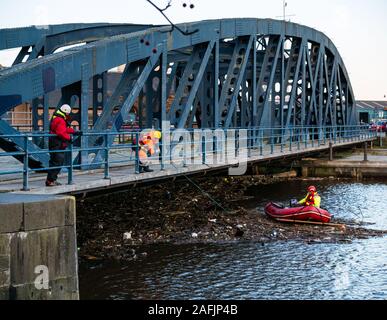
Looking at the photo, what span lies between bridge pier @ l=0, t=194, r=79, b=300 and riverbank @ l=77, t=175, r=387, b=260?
5959 mm

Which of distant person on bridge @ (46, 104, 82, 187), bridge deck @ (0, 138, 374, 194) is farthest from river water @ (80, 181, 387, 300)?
distant person on bridge @ (46, 104, 82, 187)

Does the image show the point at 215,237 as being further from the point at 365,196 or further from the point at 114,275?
the point at 365,196

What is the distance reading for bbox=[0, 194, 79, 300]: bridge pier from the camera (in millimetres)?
7777

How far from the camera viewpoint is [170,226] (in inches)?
698

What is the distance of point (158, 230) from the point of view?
1720 cm

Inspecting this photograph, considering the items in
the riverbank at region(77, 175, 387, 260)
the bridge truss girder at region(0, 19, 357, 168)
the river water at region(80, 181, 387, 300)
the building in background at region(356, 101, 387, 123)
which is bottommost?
the river water at region(80, 181, 387, 300)

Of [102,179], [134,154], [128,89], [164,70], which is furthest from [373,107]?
[102,179]

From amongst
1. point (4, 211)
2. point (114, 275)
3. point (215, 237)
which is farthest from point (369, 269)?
point (4, 211)

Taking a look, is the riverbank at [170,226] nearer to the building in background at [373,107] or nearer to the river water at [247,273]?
the river water at [247,273]

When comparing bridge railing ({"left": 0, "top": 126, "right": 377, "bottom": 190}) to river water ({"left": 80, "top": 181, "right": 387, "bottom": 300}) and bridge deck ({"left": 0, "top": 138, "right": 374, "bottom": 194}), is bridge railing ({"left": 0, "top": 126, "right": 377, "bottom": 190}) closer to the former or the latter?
bridge deck ({"left": 0, "top": 138, "right": 374, "bottom": 194})

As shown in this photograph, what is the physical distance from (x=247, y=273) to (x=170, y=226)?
4.53 meters

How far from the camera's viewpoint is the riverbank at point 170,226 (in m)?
15.7

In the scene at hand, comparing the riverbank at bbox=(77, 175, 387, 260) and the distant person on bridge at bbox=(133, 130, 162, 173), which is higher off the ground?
the distant person on bridge at bbox=(133, 130, 162, 173)
